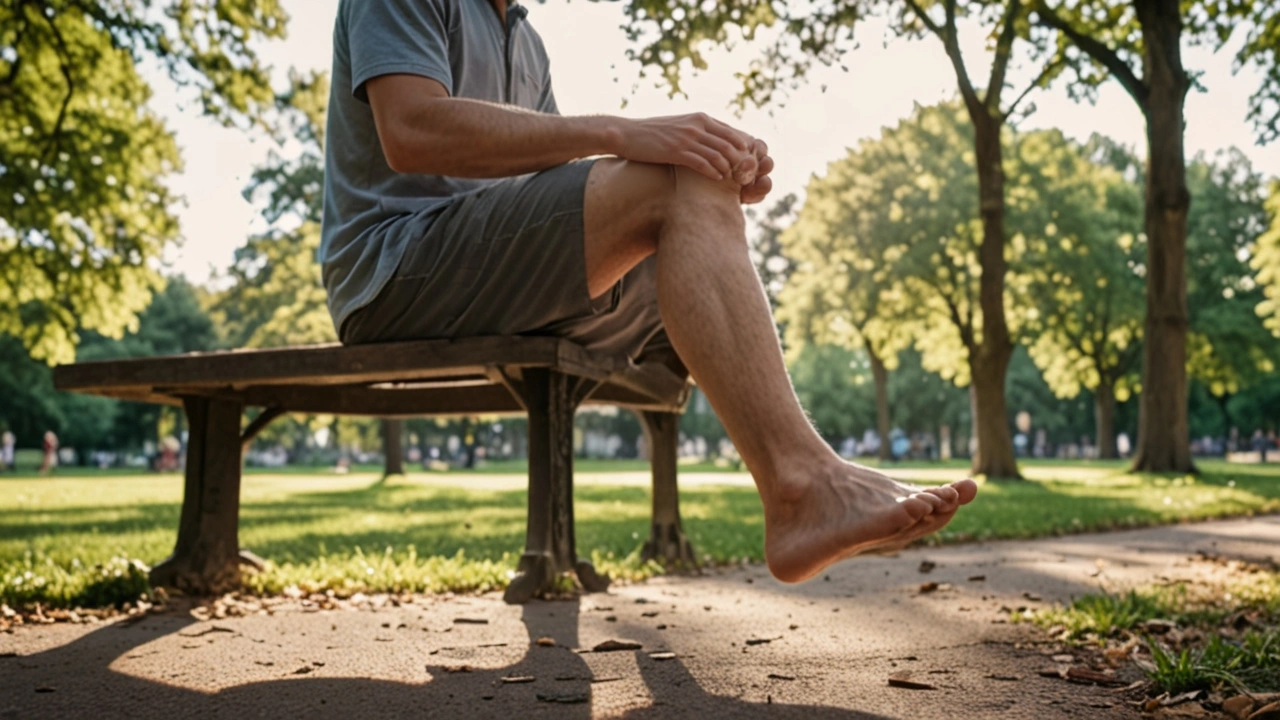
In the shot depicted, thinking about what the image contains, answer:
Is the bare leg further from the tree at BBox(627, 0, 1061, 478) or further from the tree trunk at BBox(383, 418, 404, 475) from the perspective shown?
the tree trunk at BBox(383, 418, 404, 475)

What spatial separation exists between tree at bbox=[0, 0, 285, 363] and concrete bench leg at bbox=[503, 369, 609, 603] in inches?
573

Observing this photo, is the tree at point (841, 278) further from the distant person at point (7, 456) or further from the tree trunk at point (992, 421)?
the distant person at point (7, 456)

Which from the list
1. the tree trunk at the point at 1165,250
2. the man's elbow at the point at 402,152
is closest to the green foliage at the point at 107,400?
the tree trunk at the point at 1165,250

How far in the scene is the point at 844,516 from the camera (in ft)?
6.95

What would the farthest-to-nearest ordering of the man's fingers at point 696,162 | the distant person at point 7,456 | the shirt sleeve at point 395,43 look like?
the distant person at point 7,456 < the shirt sleeve at point 395,43 < the man's fingers at point 696,162

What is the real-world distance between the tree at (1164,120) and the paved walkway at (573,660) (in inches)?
609

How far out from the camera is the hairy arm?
2438 millimetres

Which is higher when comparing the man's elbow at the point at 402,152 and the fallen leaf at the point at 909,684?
the man's elbow at the point at 402,152

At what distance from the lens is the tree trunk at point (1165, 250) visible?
56.4 feet

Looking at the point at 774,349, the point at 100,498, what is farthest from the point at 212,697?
the point at 100,498

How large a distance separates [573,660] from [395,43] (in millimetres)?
1676

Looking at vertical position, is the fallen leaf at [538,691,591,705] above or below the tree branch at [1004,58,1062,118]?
below

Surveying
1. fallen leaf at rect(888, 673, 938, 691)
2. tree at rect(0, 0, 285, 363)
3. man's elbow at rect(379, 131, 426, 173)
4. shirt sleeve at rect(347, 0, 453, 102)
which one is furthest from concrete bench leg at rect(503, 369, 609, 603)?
tree at rect(0, 0, 285, 363)

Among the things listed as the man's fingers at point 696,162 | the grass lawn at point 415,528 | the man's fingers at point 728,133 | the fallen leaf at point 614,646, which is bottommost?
the grass lawn at point 415,528
